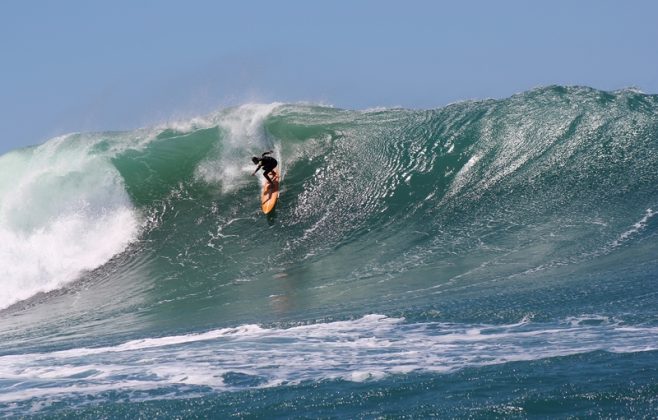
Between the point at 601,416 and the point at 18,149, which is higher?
the point at 18,149

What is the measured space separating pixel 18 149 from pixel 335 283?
12875mm

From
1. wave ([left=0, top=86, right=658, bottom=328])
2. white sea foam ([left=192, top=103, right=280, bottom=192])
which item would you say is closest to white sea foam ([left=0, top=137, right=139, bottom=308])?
wave ([left=0, top=86, right=658, bottom=328])

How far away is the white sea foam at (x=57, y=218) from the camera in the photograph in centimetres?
1683

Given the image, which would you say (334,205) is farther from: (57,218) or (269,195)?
(57,218)

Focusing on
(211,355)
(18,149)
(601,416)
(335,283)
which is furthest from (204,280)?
(18,149)

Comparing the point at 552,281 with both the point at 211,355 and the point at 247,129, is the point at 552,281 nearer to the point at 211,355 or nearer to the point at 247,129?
the point at 211,355

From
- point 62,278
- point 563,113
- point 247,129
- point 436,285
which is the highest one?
point 247,129

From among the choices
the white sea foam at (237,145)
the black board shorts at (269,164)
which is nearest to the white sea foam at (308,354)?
the black board shorts at (269,164)

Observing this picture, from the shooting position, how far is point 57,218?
18797 millimetres

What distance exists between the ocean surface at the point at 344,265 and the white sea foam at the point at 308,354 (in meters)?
0.04

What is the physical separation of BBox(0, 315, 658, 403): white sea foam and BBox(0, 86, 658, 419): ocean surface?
0.13 feet

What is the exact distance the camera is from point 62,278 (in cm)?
1644

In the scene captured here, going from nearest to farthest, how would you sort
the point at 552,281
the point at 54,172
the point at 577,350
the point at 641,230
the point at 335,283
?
the point at 577,350
the point at 552,281
the point at 335,283
the point at 641,230
the point at 54,172

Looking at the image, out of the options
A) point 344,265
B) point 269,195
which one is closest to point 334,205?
point 269,195
